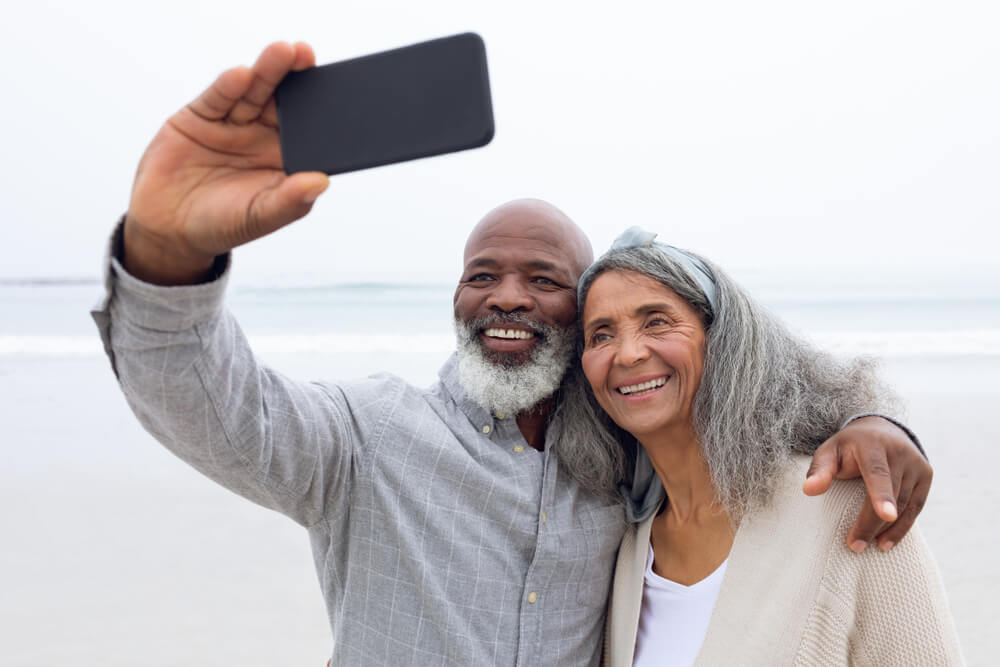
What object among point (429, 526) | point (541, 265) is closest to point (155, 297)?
point (429, 526)

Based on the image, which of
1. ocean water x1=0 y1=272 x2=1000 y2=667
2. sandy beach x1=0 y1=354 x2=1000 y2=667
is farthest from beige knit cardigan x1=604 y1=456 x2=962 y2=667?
sandy beach x1=0 y1=354 x2=1000 y2=667

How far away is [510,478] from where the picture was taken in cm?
230

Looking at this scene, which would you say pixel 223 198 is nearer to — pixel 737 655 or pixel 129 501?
pixel 737 655

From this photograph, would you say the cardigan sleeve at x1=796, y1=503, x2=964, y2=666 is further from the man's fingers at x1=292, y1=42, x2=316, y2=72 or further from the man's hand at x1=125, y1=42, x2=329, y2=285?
the man's fingers at x1=292, y1=42, x2=316, y2=72

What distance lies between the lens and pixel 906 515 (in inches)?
72.6

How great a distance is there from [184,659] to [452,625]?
3.19 m

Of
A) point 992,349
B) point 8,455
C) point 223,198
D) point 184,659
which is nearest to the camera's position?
point 223,198

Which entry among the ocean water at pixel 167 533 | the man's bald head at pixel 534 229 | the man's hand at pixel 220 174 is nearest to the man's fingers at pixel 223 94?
the man's hand at pixel 220 174

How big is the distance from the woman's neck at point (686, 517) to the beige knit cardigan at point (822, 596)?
15cm

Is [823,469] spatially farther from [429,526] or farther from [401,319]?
[401,319]

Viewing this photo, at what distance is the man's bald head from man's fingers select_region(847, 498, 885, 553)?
132 cm

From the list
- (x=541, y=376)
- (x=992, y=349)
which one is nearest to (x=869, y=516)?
(x=541, y=376)

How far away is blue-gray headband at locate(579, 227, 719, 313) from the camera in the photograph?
2.35 m

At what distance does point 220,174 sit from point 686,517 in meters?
1.76
